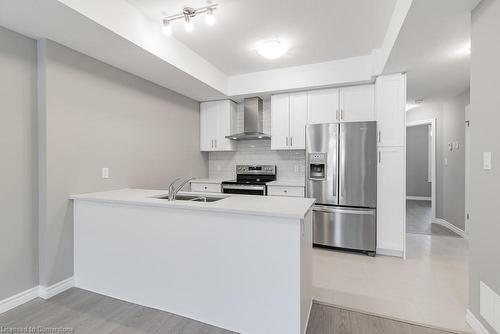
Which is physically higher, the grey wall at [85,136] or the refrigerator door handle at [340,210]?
the grey wall at [85,136]

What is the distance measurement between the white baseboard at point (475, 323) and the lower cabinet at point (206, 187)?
319 cm

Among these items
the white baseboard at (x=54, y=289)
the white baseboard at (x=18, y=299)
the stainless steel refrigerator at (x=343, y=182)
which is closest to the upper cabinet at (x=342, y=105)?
the stainless steel refrigerator at (x=343, y=182)

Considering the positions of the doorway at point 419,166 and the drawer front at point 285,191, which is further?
the doorway at point 419,166

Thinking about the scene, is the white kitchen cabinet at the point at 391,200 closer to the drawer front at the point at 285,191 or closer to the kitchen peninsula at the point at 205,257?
the drawer front at the point at 285,191

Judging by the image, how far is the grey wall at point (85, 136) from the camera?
2.20 m

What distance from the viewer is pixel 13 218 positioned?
6.81 ft

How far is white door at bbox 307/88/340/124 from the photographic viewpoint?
3.65 m

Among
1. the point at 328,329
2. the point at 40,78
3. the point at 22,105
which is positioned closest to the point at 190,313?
the point at 328,329

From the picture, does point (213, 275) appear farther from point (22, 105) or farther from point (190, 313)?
point (22, 105)

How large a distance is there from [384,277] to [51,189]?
11.2 ft

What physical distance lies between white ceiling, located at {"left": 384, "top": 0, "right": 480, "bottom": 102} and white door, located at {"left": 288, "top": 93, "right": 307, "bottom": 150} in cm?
123

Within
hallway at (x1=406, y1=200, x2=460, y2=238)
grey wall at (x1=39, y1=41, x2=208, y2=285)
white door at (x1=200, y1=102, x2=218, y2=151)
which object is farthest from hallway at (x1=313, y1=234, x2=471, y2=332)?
white door at (x1=200, y1=102, x2=218, y2=151)

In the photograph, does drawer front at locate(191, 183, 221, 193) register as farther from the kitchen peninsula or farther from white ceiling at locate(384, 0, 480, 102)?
white ceiling at locate(384, 0, 480, 102)

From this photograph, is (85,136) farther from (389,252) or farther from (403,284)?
(389,252)
